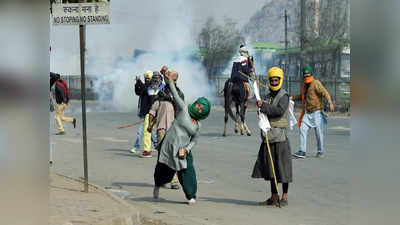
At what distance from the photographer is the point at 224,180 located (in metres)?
10.6

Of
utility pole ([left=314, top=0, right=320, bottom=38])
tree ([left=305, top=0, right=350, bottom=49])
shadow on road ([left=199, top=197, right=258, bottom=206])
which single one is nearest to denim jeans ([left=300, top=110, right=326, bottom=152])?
shadow on road ([left=199, top=197, right=258, bottom=206])

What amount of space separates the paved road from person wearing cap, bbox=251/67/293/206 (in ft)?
1.13

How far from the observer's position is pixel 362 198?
7.44ft

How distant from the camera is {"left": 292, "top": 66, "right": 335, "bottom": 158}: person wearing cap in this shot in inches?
512

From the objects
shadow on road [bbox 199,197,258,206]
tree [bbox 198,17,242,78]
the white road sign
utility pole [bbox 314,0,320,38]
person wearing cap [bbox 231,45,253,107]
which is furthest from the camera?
tree [bbox 198,17,242,78]

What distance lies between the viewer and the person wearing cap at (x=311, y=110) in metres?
13.0

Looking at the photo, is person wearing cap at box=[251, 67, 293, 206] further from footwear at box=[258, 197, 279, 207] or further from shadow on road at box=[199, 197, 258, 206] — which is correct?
shadow on road at box=[199, 197, 258, 206]

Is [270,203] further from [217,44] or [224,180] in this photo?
[217,44]

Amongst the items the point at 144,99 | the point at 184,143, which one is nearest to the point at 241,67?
the point at 144,99

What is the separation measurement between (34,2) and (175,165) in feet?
19.3

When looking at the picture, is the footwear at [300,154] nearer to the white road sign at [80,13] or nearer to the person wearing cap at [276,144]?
the person wearing cap at [276,144]

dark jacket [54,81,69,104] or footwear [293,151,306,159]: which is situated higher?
dark jacket [54,81,69,104]

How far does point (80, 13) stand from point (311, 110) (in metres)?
6.02

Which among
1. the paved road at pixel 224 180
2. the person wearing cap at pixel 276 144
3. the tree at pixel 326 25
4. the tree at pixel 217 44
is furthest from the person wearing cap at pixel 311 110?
the tree at pixel 217 44
